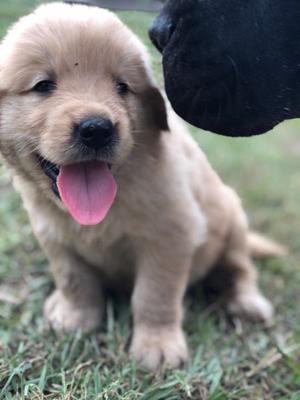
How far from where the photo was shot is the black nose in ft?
8.02

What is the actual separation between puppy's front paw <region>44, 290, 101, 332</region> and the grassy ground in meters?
0.06

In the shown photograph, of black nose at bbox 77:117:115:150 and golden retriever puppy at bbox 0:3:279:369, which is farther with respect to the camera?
golden retriever puppy at bbox 0:3:279:369

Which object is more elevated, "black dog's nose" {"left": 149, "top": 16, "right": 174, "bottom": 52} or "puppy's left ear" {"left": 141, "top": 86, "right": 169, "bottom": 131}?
"black dog's nose" {"left": 149, "top": 16, "right": 174, "bottom": 52}

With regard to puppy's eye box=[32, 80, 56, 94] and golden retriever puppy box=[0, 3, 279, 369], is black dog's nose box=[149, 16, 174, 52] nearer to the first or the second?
golden retriever puppy box=[0, 3, 279, 369]

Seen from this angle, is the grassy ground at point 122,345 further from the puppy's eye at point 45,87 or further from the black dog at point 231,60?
the puppy's eye at point 45,87

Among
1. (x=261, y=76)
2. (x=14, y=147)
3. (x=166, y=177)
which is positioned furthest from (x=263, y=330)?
(x=14, y=147)

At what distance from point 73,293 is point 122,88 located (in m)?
1.13

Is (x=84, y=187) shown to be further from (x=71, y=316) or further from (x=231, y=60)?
(x=71, y=316)

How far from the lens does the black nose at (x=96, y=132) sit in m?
2.44

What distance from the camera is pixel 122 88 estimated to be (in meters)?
2.71

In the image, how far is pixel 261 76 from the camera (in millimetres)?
2748

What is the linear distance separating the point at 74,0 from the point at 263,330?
1.84 m

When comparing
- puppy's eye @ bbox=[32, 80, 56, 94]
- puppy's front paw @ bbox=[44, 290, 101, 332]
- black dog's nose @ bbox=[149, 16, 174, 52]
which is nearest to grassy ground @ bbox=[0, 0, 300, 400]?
puppy's front paw @ bbox=[44, 290, 101, 332]

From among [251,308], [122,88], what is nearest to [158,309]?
[251,308]
